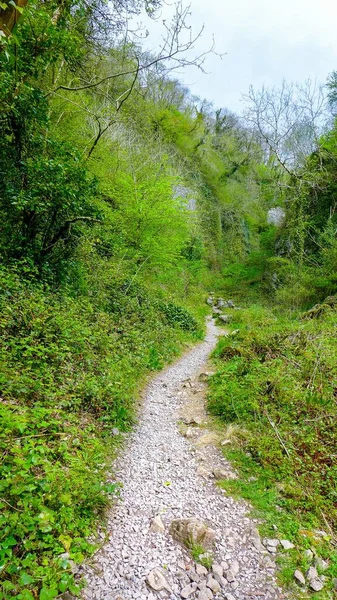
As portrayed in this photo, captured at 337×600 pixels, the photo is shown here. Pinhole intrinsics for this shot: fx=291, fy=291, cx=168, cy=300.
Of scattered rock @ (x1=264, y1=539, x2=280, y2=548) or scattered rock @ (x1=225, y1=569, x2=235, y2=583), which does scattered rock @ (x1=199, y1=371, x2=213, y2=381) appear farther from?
scattered rock @ (x1=225, y1=569, x2=235, y2=583)

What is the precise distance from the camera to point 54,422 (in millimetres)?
3145

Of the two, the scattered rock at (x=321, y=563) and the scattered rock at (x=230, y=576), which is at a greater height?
the scattered rock at (x=321, y=563)

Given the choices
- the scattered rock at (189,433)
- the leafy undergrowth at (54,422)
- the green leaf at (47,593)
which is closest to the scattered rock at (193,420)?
the scattered rock at (189,433)

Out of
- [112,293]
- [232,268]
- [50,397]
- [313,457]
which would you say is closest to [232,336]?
[112,293]

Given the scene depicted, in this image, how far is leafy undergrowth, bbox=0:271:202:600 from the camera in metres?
2.13

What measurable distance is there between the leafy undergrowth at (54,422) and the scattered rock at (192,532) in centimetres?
74

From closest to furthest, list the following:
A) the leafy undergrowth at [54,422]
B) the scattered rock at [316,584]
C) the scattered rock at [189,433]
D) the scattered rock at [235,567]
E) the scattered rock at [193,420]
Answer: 1. the leafy undergrowth at [54,422]
2. the scattered rock at [316,584]
3. the scattered rock at [235,567]
4. the scattered rock at [189,433]
5. the scattered rock at [193,420]

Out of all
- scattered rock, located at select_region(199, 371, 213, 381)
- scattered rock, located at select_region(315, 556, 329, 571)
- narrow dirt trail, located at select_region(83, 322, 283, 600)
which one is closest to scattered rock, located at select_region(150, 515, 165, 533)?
narrow dirt trail, located at select_region(83, 322, 283, 600)

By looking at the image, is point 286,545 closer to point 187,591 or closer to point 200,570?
point 200,570

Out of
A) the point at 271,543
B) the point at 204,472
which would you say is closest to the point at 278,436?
the point at 204,472

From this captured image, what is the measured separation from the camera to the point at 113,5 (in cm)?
745

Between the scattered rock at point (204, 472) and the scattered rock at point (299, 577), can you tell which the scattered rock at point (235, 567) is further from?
the scattered rock at point (204, 472)

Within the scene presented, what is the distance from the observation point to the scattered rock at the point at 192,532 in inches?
112

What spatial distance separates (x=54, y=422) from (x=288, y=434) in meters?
3.41
